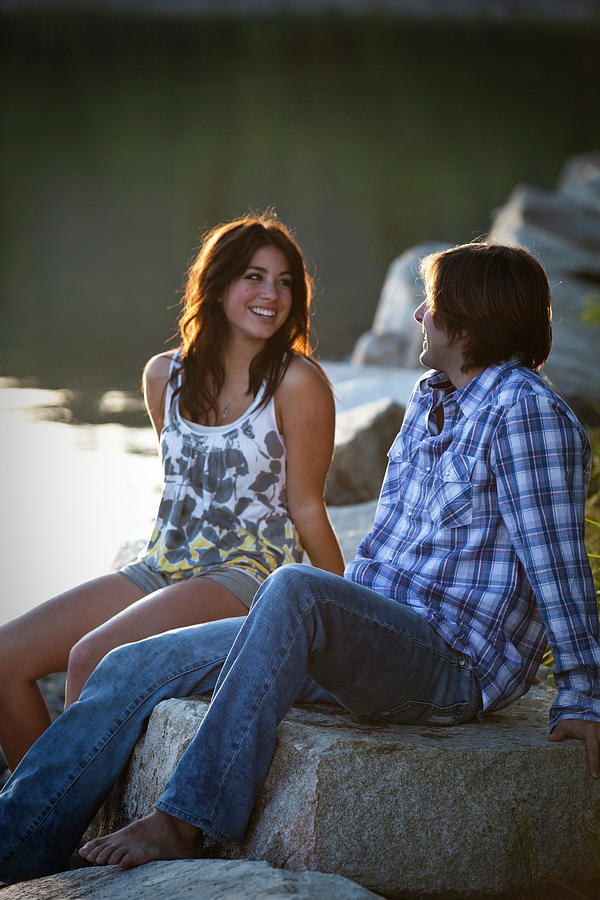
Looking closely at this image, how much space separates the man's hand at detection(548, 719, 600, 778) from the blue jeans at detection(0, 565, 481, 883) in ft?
0.58

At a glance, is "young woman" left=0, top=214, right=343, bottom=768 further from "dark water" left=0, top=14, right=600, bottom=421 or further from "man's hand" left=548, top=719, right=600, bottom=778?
"dark water" left=0, top=14, right=600, bottom=421

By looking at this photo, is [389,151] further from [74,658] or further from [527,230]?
[74,658]

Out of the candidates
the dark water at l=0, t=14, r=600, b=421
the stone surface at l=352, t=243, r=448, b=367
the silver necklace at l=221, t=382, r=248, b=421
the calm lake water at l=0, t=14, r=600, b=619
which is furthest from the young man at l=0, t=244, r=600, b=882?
the stone surface at l=352, t=243, r=448, b=367

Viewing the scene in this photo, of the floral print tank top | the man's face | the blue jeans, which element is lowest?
the blue jeans

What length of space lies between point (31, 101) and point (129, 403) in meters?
21.4

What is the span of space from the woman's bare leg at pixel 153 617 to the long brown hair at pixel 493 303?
85 cm

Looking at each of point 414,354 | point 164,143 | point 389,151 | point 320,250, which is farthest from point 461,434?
point 389,151

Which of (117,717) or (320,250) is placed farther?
(320,250)

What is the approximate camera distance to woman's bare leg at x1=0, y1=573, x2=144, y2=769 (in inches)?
112

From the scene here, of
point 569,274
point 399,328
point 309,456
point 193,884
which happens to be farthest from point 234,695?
point 569,274

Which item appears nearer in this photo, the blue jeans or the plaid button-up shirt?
the blue jeans

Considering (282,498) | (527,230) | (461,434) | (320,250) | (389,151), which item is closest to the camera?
(461,434)

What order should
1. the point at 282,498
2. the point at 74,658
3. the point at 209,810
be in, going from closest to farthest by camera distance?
1. the point at 209,810
2. the point at 74,658
3. the point at 282,498

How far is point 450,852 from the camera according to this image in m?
2.19
